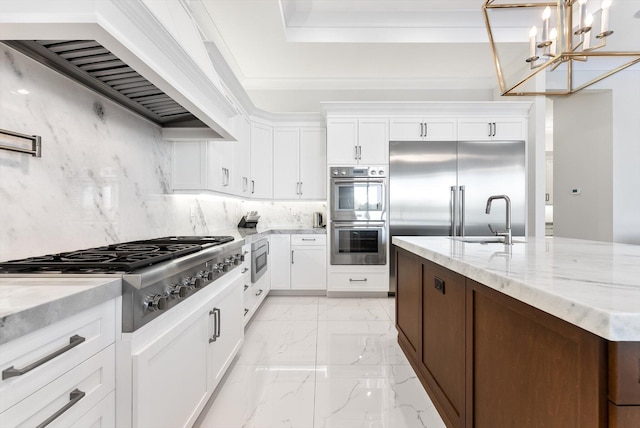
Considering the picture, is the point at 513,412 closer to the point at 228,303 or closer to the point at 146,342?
the point at 146,342

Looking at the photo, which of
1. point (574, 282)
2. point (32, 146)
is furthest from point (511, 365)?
point (32, 146)

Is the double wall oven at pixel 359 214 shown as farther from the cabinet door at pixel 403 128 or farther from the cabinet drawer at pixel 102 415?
the cabinet drawer at pixel 102 415

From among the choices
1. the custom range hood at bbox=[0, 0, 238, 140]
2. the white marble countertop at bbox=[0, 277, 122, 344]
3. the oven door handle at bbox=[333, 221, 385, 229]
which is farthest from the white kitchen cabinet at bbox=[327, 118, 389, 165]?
the white marble countertop at bbox=[0, 277, 122, 344]

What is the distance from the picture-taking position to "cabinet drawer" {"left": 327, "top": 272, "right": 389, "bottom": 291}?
421 centimetres

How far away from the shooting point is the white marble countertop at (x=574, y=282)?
0.67 metres

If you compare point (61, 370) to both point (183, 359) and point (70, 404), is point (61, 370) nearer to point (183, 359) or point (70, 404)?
point (70, 404)

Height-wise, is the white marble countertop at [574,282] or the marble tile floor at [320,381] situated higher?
the white marble countertop at [574,282]

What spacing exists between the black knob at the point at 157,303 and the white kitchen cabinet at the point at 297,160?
3446 mm

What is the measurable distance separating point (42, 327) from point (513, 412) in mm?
1394

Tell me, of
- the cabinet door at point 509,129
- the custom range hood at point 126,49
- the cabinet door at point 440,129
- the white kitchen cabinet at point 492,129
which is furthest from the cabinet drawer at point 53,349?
the cabinet door at point 509,129

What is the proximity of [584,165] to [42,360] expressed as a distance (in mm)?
7037

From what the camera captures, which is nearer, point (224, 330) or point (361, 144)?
point (224, 330)

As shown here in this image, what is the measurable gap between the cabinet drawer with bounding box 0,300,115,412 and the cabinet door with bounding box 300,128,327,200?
12.2 feet

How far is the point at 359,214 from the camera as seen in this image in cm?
418
